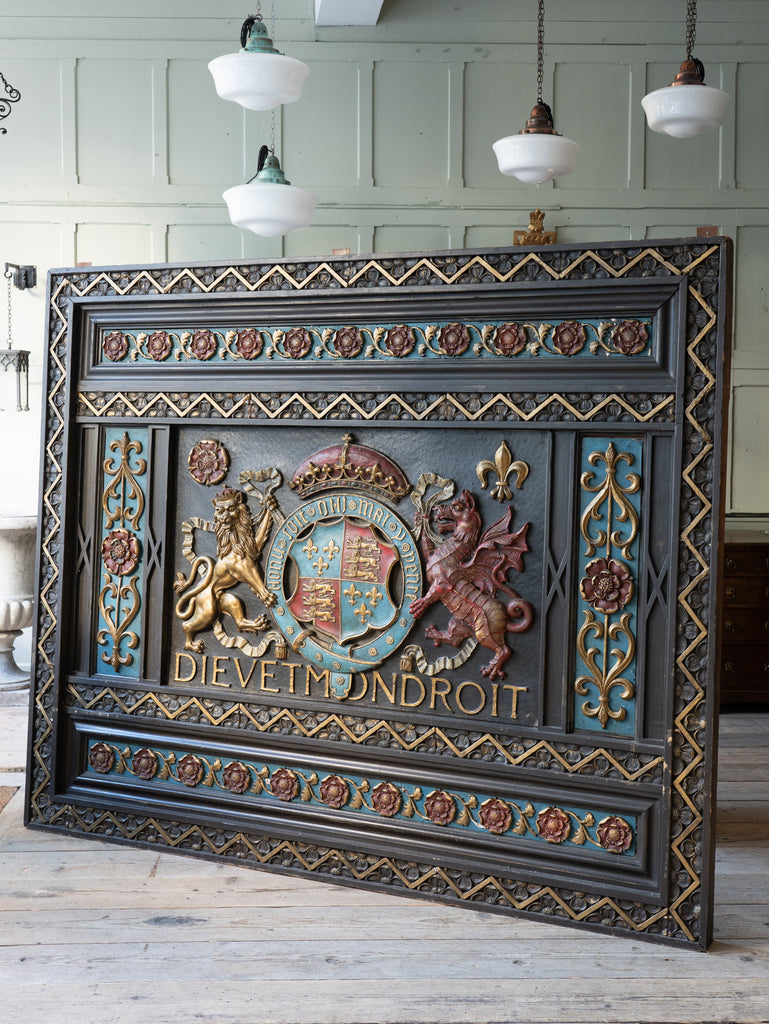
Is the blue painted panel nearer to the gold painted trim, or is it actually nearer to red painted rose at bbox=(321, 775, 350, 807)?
the gold painted trim

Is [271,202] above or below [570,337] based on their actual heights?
above

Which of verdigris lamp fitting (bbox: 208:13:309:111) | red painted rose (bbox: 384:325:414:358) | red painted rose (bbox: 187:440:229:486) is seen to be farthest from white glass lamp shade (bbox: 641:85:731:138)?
red painted rose (bbox: 187:440:229:486)

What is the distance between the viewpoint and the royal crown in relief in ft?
9.95

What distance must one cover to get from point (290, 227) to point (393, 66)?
2.13m

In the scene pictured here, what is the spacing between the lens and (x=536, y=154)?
4.35m

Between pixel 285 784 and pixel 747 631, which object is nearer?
pixel 285 784

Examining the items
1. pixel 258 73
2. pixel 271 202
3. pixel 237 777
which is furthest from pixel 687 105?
pixel 237 777

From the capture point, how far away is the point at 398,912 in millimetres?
2873

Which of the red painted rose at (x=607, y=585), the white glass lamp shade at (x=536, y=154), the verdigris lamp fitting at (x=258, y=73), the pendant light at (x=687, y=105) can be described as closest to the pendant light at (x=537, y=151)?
the white glass lamp shade at (x=536, y=154)

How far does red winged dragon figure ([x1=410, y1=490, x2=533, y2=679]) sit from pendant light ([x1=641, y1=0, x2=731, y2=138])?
81.9 inches

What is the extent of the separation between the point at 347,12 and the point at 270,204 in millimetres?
2116

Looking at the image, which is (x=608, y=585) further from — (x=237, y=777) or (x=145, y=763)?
(x=145, y=763)

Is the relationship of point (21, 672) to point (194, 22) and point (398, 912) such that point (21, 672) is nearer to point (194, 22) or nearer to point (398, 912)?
point (398, 912)

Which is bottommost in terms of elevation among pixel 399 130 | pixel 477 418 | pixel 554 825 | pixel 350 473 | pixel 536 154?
pixel 554 825
